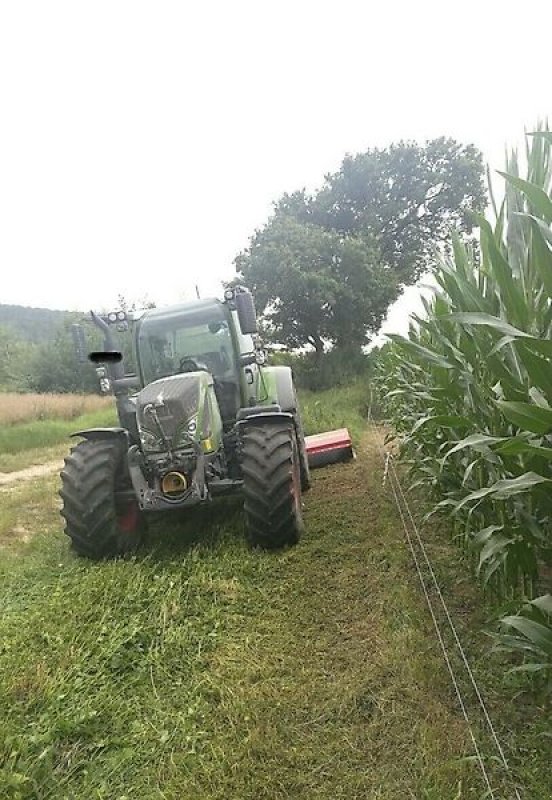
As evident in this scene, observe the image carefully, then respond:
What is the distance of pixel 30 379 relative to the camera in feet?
95.3

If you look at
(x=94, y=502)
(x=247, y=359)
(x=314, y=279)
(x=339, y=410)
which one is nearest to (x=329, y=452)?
(x=247, y=359)

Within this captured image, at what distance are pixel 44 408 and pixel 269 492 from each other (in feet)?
43.3

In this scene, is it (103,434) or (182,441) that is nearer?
(182,441)

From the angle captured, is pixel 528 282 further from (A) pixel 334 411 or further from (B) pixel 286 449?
(A) pixel 334 411

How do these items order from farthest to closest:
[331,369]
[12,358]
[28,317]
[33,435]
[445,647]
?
[28,317] < [12,358] < [331,369] < [33,435] < [445,647]

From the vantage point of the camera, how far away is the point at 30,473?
914 cm

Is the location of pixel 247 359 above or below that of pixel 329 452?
above

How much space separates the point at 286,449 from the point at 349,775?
2253 millimetres

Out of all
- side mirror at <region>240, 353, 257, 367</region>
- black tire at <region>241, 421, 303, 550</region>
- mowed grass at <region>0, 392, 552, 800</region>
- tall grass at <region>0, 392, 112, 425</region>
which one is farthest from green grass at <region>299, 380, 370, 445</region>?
tall grass at <region>0, 392, 112, 425</region>

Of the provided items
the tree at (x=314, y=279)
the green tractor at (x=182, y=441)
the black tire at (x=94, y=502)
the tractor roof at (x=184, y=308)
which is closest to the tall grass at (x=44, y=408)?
the tree at (x=314, y=279)

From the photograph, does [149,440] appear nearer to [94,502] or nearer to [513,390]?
[94,502]

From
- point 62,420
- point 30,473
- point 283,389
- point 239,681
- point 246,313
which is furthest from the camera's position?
point 62,420

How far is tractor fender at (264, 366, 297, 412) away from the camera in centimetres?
599

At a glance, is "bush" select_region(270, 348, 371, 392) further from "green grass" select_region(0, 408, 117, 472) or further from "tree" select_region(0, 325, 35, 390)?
"tree" select_region(0, 325, 35, 390)
